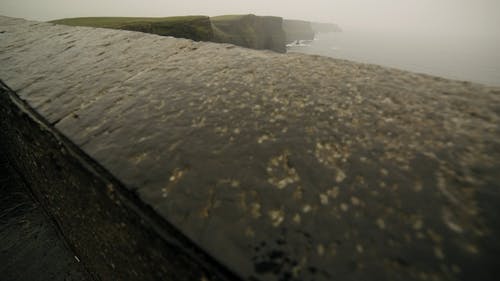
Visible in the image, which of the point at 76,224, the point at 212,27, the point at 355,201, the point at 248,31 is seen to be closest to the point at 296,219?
the point at 355,201

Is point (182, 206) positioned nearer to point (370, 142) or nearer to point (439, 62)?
point (370, 142)

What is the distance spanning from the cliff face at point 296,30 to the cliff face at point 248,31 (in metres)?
57.5

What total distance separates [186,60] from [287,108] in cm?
80

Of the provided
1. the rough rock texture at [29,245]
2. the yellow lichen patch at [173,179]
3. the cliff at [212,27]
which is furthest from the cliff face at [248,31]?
the yellow lichen patch at [173,179]

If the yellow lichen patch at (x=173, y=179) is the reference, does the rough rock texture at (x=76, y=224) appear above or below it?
below

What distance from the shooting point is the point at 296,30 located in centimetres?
13300

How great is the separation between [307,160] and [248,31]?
4627 cm

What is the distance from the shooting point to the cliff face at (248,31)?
37866 mm

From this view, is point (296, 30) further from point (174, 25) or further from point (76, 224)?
point (76, 224)

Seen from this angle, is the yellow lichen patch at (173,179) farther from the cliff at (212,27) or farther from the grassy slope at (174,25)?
the grassy slope at (174,25)

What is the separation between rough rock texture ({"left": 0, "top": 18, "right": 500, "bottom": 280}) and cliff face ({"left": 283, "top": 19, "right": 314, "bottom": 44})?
127 m

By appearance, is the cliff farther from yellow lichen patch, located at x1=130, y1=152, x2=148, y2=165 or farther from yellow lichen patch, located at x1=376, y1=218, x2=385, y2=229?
yellow lichen patch, located at x1=376, y1=218, x2=385, y2=229

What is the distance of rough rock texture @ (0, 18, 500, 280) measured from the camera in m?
0.56

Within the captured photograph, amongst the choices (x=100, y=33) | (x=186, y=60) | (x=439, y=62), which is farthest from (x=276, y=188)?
(x=439, y=62)
